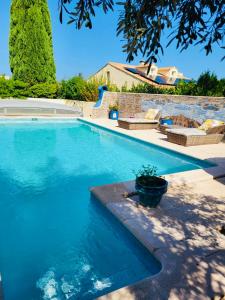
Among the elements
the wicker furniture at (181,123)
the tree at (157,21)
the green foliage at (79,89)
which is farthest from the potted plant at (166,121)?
the tree at (157,21)

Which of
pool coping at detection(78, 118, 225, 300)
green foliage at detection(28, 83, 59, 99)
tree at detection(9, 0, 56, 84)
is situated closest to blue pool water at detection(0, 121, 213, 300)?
pool coping at detection(78, 118, 225, 300)

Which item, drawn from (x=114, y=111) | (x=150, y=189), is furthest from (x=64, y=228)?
(x=114, y=111)

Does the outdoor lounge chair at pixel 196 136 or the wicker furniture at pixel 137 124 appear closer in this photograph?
the outdoor lounge chair at pixel 196 136

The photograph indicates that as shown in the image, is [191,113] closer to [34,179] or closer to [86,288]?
[34,179]

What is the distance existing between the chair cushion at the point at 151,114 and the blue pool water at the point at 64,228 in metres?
4.50

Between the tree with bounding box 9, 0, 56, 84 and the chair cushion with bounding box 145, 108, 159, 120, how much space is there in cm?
1295

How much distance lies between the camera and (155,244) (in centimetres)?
327

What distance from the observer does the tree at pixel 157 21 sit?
194 cm

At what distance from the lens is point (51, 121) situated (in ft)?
50.0

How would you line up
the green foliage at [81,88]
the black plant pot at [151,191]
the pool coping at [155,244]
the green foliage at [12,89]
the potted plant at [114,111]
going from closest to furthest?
1. the pool coping at [155,244]
2. the black plant pot at [151,191]
3. the potted plant at [114,111]
4. the green foliage at [81,88]
5. the green foliage at [12,89]

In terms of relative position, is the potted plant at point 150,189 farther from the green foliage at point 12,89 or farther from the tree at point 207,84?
the green foliage at point 12,89

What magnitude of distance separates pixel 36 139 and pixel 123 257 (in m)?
8.55

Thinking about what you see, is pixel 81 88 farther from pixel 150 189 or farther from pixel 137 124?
pixel 150 189

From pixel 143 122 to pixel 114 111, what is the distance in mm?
3897
